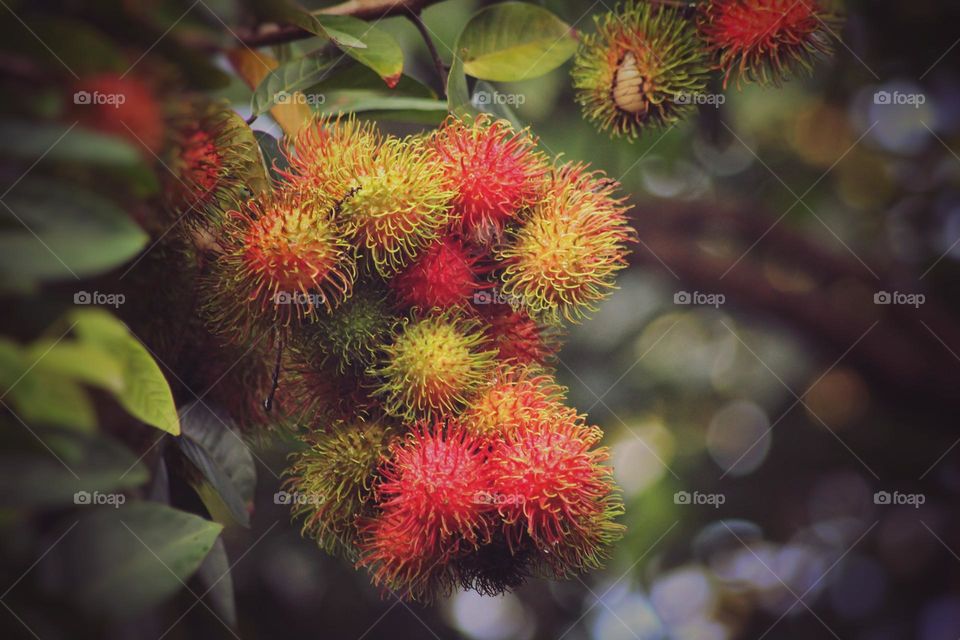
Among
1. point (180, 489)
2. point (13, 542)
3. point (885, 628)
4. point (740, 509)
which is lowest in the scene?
point (13, 542)

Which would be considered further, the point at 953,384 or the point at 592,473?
the point at 953,384

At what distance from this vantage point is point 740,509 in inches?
74.1

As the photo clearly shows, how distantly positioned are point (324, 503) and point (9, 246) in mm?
461

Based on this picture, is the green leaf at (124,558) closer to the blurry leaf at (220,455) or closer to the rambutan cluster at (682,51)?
the blurry leaf at (220,455)

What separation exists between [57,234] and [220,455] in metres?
0.54

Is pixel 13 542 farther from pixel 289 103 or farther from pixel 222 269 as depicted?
pixel 289 103

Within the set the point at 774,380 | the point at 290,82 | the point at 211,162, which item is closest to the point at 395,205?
the point at 211,162

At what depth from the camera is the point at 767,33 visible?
3.35 feet

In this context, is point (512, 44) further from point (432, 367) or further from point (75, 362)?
point (75, 362)

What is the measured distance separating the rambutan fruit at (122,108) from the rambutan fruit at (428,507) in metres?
0.39

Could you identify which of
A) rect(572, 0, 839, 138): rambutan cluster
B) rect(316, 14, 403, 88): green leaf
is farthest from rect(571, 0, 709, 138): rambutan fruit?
rect(316, 14, 403, 88): green leaf

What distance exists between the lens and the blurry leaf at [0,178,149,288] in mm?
619

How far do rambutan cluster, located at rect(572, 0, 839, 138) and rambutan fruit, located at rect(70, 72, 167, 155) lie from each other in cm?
56

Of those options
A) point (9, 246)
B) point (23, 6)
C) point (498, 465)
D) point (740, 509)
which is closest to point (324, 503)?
point (498, 465)
